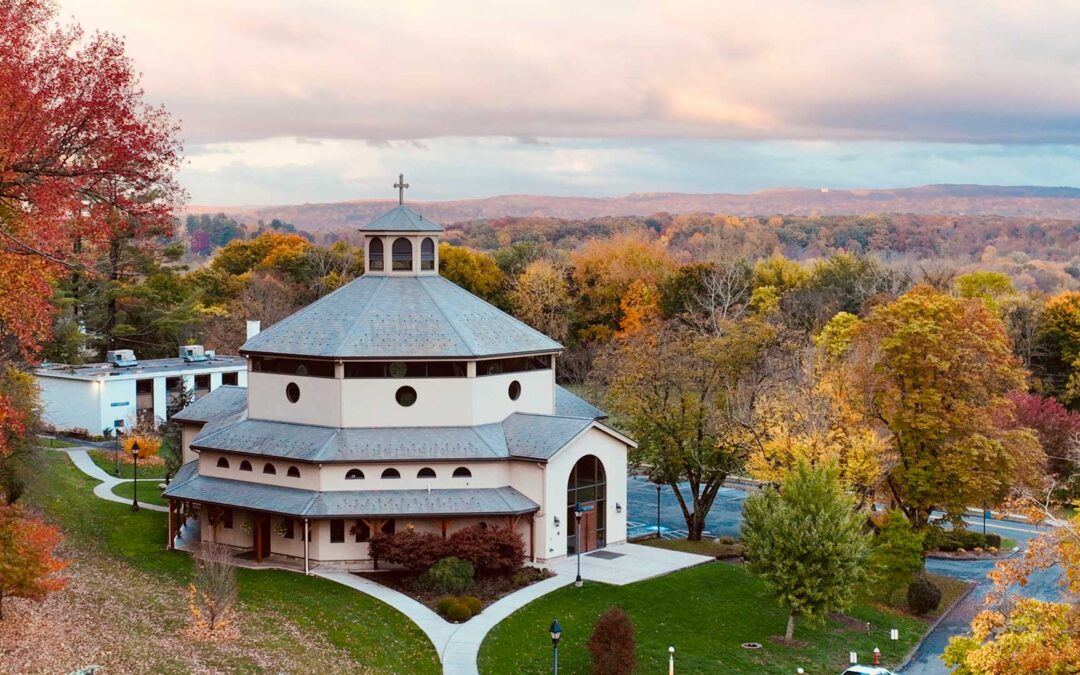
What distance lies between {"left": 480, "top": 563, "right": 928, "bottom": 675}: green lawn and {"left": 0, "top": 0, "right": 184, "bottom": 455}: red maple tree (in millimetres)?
15071

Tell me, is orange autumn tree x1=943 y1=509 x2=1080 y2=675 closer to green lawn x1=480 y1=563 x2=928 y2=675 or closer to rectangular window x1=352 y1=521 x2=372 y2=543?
green lawn x1=480 y1=563 x2=928 y2=675

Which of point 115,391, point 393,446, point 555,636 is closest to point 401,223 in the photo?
point 393,446

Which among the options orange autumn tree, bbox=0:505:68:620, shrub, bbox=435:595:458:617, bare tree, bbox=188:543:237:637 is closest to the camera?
orange autumn tree, bbox=0:505:68:620

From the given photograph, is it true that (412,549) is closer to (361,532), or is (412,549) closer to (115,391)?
(361,532)

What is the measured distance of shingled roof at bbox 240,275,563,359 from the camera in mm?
40875

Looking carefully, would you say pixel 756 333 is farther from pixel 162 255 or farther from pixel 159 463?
pixel 162 255

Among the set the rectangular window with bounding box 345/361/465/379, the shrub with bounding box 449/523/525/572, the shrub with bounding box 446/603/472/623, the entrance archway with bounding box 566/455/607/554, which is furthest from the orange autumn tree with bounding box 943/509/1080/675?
the rectangular window with bounding box 345/361/465/379

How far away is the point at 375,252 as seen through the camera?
45938 mm

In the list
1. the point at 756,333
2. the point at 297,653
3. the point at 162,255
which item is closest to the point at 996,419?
the point at 756,333

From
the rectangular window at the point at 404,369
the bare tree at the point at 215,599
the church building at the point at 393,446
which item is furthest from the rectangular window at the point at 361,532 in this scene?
the bare tree at the point at 215,599

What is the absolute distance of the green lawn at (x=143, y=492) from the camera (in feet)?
163

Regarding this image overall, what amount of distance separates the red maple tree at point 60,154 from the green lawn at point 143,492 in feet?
93.9

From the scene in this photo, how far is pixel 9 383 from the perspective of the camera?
41.3 m

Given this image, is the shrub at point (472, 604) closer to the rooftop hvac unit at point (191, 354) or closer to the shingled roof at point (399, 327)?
the shingled roof at point (399, 327)
